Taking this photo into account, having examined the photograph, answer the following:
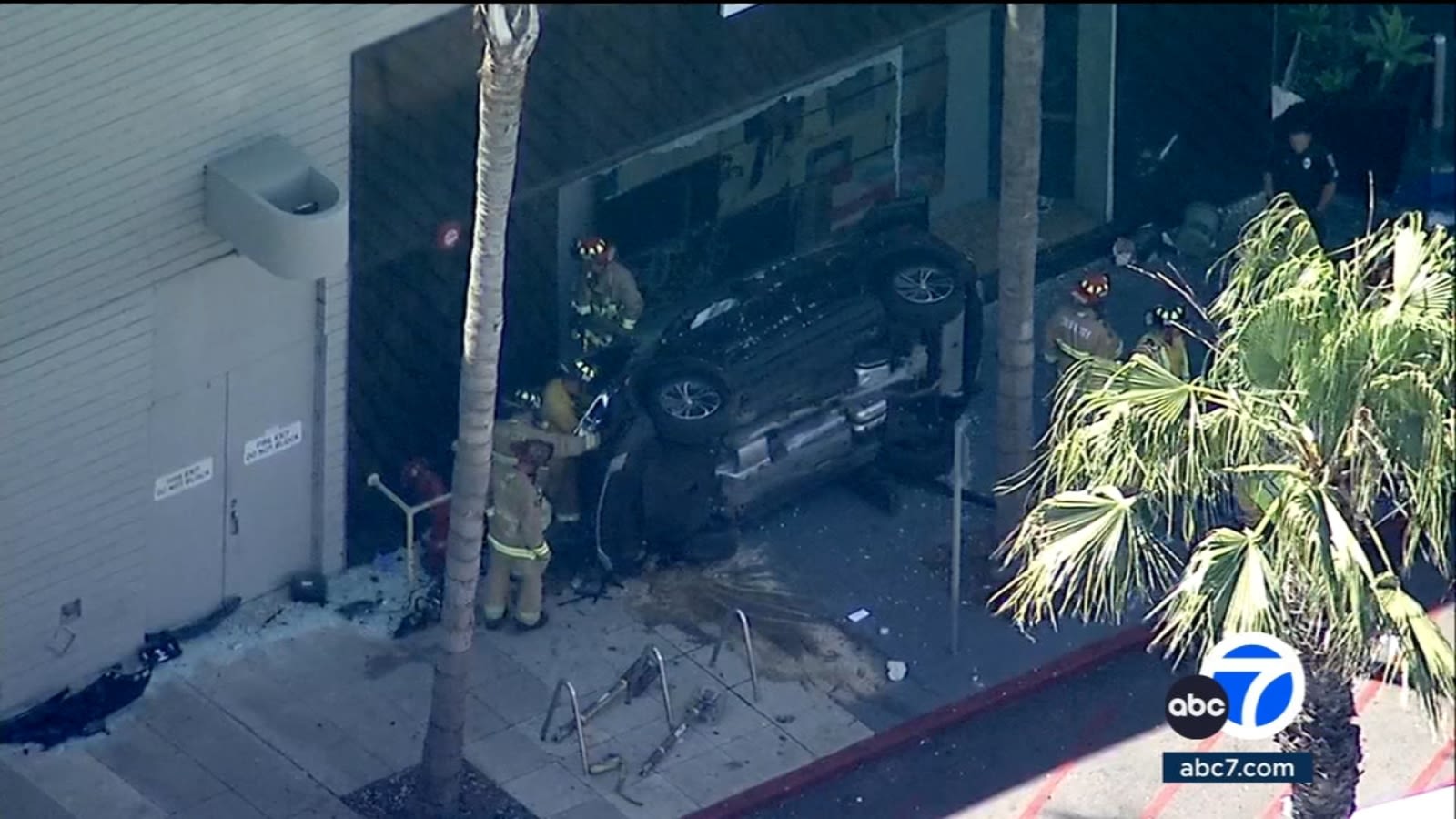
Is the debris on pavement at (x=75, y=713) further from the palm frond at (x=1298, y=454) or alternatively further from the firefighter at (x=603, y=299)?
the palm frond at (x=1298, y=454)

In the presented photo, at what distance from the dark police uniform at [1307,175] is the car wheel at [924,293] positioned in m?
4.03

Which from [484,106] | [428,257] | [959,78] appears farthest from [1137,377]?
[959,78]

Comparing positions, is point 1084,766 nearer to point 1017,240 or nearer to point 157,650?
point 1017,240

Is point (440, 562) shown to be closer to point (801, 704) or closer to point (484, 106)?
point (801, 704)

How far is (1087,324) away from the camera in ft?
80.9

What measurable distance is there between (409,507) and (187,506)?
166 cm

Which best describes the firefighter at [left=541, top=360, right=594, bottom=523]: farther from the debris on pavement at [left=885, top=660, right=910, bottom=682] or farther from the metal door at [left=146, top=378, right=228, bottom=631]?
the debris on pavement at [left=885, top=660, right=910, bottom=682]

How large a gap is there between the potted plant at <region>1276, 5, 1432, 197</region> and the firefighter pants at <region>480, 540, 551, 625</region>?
9.31 meters

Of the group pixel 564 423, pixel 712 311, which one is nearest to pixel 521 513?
pixel 564 423

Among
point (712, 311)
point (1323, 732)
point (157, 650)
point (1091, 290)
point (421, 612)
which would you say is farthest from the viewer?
point (712, 311)

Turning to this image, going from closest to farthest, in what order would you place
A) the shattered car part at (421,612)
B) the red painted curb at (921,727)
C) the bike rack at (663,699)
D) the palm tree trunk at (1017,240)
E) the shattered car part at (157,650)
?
the red painted curb at (921,727) < the palm tree trunk at (1017,240) < the bike rack at (663,699) < the shattered car part at (157,650) < the shattered car part at (421,612)

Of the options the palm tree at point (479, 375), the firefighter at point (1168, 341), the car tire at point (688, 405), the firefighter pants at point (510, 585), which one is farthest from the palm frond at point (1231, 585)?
the firefighter pants at point (510, 585)

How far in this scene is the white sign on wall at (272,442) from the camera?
2294 centimetres

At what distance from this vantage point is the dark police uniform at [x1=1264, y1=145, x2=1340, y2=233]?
27.6m
